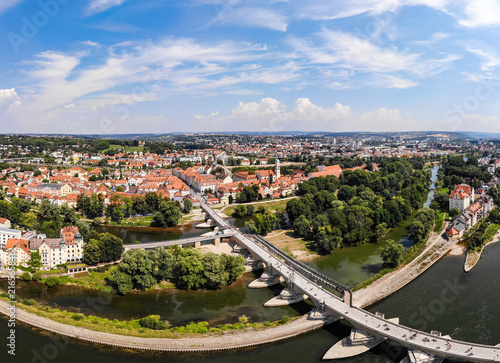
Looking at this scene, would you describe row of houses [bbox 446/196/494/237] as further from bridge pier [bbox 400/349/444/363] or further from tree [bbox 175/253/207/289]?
tree [bbox 175/253/207/289]

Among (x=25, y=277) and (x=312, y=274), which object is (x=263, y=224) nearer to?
(x=312, y=274)

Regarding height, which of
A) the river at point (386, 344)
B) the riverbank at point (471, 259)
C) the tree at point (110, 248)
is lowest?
the river at point (386, 344)

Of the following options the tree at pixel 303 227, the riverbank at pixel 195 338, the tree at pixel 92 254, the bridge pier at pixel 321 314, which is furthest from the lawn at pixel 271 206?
the riverbank at pixel 195 338

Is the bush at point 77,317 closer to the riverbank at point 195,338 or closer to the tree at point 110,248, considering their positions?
the riverbank at point 195,338

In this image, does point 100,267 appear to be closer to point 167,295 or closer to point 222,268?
point 167,295

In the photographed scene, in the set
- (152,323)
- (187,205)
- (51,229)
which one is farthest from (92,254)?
(187,205)

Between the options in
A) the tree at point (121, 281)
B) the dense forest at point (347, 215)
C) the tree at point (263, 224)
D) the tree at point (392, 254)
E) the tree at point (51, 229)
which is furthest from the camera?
the tree at point (263, 224)

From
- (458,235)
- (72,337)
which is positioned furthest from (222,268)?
(458,235)
